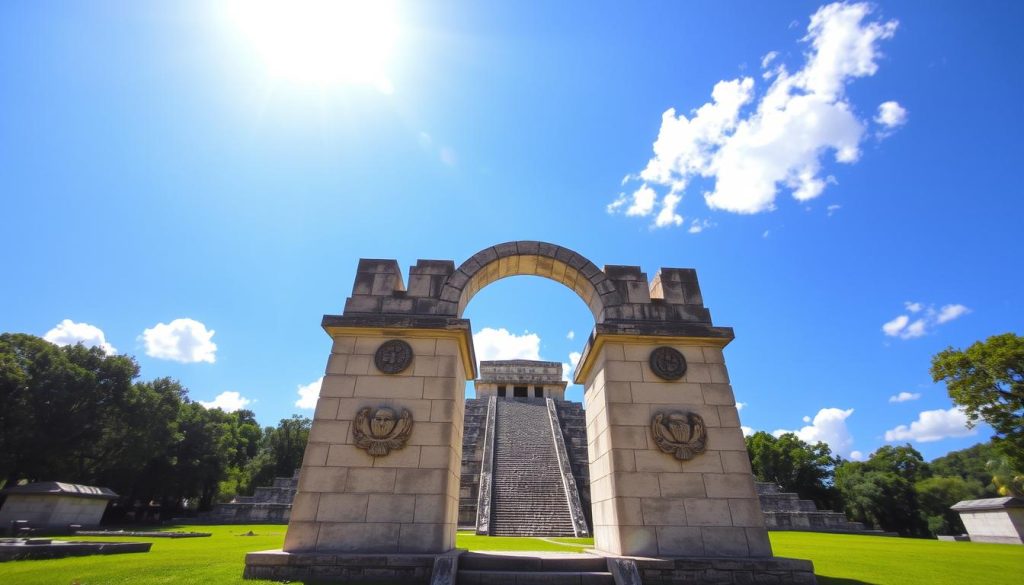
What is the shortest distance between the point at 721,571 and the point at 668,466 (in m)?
1.64

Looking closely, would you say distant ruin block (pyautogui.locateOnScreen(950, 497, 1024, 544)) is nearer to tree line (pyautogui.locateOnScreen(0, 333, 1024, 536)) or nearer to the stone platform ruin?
tree line (pyautogui.locateOnScreen(0, 333, 1024, 536))

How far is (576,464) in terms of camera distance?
30844 mm

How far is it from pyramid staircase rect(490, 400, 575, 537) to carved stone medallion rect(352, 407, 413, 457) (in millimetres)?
15217

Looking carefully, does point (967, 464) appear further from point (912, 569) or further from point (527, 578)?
point (527, 578)

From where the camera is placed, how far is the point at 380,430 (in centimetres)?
789

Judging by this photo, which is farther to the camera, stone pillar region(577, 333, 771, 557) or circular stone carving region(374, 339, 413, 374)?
Result: circular stone carving region(374, 339, 413, 374)

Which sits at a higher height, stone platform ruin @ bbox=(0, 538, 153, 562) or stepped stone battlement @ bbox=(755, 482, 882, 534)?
stepped stone battlement @ bbox=(755, 482, 882, 534)

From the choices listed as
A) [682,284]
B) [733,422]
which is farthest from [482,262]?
[733,422]

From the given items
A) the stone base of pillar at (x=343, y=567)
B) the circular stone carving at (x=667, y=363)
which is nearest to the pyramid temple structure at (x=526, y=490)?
the circular stone carving at (x=667, y=363)

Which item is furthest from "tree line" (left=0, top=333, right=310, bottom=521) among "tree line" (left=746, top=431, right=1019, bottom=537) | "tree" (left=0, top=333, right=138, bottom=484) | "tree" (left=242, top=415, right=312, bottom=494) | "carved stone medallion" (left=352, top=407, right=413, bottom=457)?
"tree line" (left=746, top=431, right=1019, bottom=537)

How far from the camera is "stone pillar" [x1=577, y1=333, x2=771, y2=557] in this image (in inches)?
294

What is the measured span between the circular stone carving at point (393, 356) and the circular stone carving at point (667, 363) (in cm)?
467

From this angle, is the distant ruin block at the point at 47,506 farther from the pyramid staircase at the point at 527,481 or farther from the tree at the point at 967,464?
the tree at the point at 967,464

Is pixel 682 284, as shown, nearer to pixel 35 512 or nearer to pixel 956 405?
pixel 956 405
